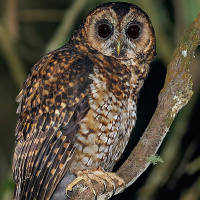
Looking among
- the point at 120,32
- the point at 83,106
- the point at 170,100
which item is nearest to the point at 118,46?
the point at 120,32

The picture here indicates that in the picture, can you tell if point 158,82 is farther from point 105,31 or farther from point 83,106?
point 83,106

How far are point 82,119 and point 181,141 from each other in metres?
1.35

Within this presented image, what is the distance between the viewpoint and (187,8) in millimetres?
4004

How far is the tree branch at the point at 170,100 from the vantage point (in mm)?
3094

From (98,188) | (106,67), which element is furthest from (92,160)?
(106,67)

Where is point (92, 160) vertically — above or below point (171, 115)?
below

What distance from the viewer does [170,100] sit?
10.3 ft

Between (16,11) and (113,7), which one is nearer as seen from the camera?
(113,7)

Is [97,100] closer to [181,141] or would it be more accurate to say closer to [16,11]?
[181,141]

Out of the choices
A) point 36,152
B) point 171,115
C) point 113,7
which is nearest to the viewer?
point 171,115

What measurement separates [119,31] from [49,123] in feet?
2.42

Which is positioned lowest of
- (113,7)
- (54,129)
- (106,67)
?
(54,129)

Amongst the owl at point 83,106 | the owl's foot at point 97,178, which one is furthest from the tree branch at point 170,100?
the owl at point 83,106

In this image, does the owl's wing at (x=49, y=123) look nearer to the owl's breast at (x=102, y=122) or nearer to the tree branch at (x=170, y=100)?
the owl's breast at (x=102, y=122)
